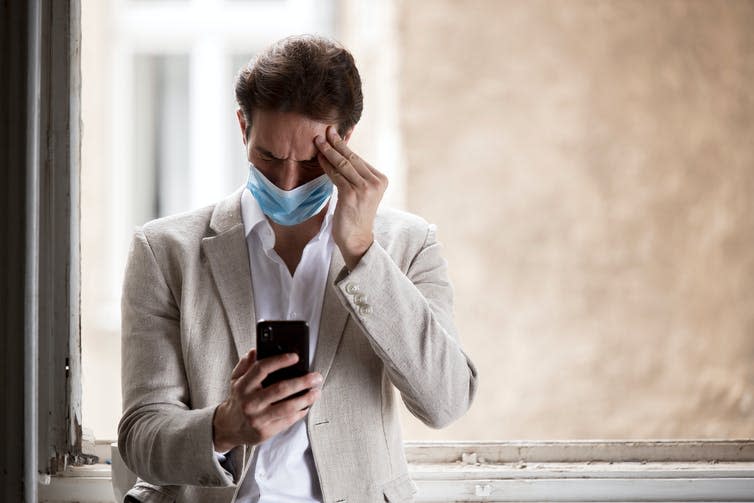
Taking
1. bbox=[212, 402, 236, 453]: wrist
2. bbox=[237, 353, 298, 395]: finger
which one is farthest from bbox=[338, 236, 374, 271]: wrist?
bbox=[212, 402, 236, 453]: wrist

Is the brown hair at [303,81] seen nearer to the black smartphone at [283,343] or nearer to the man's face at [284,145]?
the man's face at [284,145]

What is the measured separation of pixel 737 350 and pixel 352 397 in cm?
212

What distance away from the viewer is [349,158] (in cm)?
160

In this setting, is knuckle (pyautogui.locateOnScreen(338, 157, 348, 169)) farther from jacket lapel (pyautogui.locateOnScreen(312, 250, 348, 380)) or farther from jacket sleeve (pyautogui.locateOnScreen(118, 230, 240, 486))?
jacket sleeve (pyautogui.locateOnScreen(118, 230, 240, 486))

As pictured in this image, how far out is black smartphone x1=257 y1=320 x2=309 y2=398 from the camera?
1463mm

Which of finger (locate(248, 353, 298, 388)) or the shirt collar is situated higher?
the shirt collar

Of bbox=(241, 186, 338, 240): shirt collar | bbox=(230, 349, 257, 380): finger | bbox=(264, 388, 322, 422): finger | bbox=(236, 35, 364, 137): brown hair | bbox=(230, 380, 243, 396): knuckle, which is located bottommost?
bbox=(264, 388, 322, 422): finger

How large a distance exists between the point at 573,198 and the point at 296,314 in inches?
82.8

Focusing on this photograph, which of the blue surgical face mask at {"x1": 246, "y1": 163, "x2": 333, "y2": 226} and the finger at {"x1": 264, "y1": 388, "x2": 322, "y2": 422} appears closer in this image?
the finger at {"x1": 264, "y1": 388, "x2": 322, "y2": 422}

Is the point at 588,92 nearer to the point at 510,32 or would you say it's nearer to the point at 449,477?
the point at 510,32

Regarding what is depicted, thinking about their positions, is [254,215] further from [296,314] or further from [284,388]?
[284,388]

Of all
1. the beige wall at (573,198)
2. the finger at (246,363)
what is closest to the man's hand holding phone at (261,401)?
the finger at (246,363)

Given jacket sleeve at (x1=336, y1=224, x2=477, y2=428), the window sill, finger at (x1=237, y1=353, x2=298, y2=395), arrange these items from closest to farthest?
finger at (x1=237, y1=353, x2=298, y2=395) → jacket sleeve at (x1=336, y1=224, x2=477, y2=428) → the window sill

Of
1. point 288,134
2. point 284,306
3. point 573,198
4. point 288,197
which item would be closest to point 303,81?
point 288,134
